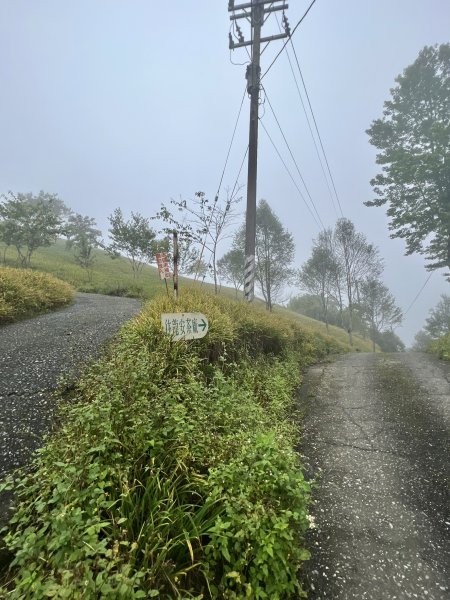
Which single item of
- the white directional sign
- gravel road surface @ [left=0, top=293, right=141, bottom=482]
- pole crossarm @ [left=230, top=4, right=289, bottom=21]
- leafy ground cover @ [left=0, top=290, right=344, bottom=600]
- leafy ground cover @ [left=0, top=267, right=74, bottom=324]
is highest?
pole crossarm @ [left=230, top=4, right=289, bottom=21]

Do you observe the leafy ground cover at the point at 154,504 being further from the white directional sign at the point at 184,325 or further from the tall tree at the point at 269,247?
the tall tree at the point at 269,247

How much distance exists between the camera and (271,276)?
2462 cm

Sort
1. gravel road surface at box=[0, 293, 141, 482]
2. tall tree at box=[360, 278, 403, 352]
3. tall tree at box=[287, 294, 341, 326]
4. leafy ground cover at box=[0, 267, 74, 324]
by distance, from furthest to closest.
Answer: tall tree at box=[287, 294, 341, 326], tall tree at box=[360, 278, 403, 352], leafy ground cover at box=[0, 267, 74, 324], gravel road surface at box=[0, 293, 141, 482]

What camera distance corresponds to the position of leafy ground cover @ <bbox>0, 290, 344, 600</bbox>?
1.55m

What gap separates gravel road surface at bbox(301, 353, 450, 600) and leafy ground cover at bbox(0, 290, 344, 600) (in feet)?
1.05

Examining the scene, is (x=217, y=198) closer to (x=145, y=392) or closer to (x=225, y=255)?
(x=145, y=392)

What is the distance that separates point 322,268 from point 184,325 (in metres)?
25.1

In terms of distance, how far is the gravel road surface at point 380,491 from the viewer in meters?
2.04

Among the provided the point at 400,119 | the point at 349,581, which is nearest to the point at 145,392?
the point at 349,581

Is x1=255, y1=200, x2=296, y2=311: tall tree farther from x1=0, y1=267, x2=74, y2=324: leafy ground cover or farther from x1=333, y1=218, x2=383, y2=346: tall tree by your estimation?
x1=0, y1=267, x2=74, y2=324: leafy ground cover

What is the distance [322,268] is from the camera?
2692 cm

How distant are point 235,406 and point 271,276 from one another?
21820 millimetres

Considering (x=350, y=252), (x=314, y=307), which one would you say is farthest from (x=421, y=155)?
(x=314, y=307)

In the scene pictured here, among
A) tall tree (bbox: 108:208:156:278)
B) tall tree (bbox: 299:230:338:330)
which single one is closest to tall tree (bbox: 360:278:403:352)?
tall tree (bbox: 299:230:338:330)
